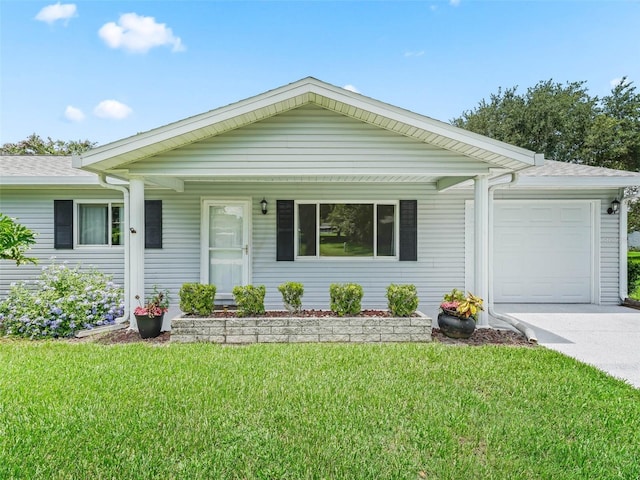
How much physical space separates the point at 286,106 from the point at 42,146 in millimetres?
28387

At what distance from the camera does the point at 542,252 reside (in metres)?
8.18

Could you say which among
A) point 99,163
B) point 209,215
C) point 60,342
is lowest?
point 60,342

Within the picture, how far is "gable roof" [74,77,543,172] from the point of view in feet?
16.9

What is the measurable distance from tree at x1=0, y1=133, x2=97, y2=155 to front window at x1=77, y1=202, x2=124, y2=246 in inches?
877

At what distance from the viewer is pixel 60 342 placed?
17.8ft

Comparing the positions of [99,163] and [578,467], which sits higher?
[99,163]

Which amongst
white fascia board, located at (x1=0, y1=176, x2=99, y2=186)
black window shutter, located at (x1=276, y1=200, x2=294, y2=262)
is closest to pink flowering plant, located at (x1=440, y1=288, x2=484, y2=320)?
black window shutter, located at (x1=276, y1=200, x2=294, y2=262)

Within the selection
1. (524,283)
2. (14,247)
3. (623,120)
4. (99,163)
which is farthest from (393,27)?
(623,120)

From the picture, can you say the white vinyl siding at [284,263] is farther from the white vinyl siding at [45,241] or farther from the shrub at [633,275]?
the shrub at [633,275]

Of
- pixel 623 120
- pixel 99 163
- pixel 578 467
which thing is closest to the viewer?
pixel 578 467

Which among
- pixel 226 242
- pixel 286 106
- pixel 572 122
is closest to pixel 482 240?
pixel 286 106

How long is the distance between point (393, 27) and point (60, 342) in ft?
41.6

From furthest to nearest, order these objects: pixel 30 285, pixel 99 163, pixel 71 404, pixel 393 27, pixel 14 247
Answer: pixel 393 27 < pixel 30 285 < pixel 14 247 < pixel 99 163 < pixel 71 404

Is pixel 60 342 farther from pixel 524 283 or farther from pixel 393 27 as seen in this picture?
pixel 393 27
